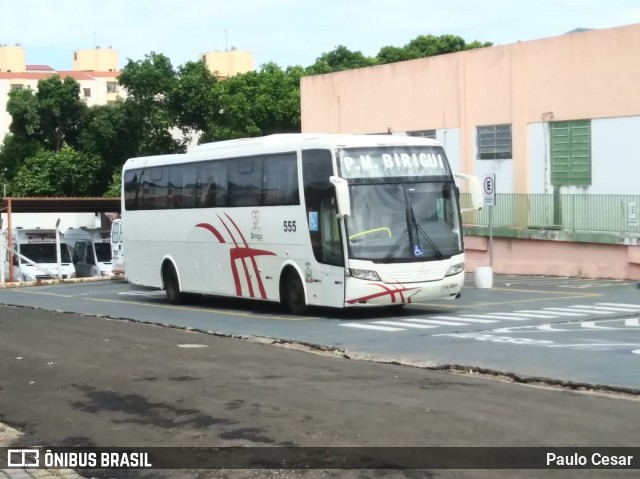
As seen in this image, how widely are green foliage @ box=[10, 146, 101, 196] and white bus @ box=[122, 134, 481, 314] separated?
42.8m

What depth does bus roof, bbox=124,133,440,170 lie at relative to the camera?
20.7 m

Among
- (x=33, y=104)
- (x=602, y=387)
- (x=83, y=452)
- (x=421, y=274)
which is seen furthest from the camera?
(x=33, y=104)

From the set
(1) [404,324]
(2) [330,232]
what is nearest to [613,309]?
(1) [404,324]

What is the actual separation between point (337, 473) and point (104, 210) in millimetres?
40072

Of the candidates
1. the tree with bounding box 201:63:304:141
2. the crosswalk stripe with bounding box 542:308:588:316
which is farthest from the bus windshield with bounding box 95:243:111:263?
the crosswalk stripe with bounding box 542:308:588:316

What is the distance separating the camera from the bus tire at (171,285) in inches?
1067

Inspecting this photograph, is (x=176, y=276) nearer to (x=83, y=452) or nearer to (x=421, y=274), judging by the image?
(x=421, y=274)

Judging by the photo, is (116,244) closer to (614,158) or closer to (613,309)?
(614,158)

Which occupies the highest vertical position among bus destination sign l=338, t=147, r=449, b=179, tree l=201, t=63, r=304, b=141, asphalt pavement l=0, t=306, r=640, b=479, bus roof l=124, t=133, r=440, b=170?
tree l=201, t=63, r=304, b=141

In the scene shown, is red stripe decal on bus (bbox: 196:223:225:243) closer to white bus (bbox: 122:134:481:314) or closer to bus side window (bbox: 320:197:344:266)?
white bus (bbox: 122:134:481:314)

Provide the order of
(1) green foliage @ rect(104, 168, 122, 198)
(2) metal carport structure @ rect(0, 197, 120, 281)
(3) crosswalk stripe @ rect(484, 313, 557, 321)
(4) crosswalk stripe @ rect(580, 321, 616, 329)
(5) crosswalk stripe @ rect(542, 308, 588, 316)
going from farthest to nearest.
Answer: (1) green foliage @ rect(104, 168, 122, 198)
(2) metal carport structure @ rect(0, 197, 120, 281)
(5) crosswalk stripe @ rect(542, 308, 588, 316)
(3) crosswalk stripe @ rect(484, 313, 557, 321)
(4) crosswalk stripe @ rect(580, 321, 616, 329)

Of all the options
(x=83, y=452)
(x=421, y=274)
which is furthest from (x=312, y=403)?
(x=421, y=274)

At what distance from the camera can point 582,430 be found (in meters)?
8.84

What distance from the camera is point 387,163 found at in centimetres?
2047
